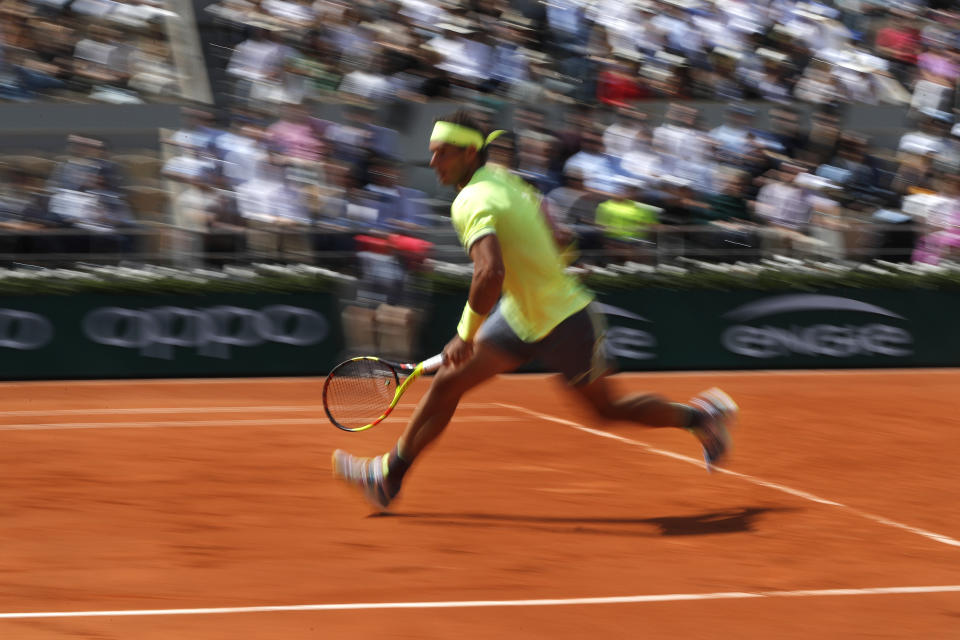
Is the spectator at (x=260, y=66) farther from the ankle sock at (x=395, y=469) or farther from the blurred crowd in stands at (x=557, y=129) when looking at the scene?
the ankle sock at (x=395, y=469)

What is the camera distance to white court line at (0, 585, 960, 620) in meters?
5.00

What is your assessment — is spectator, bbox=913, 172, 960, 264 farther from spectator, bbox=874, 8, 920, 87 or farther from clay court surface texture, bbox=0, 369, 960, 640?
clay court surface texture, bbox=0, 369, 960, 640

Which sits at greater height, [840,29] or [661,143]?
[840,29]

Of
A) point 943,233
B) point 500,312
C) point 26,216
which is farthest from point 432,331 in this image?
point 500,312

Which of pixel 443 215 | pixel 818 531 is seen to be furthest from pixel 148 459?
pixel 443 215

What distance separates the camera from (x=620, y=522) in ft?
21.8

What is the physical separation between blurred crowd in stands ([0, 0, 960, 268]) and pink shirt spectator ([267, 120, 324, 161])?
0.09 feet

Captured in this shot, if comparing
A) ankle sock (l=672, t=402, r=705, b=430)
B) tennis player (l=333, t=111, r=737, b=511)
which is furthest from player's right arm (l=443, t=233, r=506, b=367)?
ankle sock (l=672, t=402, r=705, b=430)

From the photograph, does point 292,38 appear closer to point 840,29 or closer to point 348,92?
point 348,92

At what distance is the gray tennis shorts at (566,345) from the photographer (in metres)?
6.36

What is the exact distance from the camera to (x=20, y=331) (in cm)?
1352

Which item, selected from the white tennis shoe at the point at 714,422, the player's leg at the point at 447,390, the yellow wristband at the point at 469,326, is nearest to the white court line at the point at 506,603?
the player's leg at the point at 447,390

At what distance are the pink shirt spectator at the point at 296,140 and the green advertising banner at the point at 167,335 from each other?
5.13 ft

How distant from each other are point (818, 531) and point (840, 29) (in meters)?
11.7
